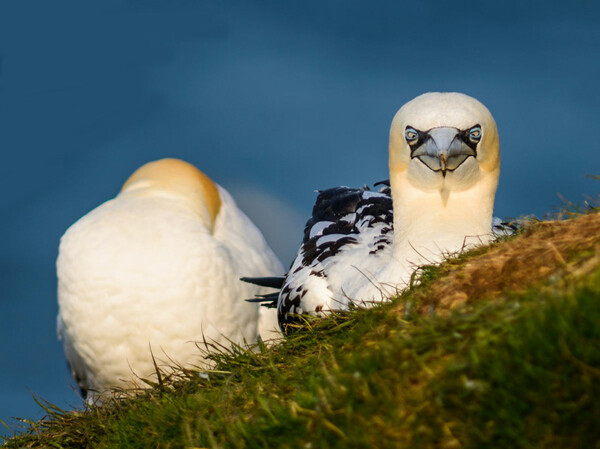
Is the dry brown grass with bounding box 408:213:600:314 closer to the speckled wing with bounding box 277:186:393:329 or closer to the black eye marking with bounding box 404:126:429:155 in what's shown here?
the speckled wing with bounding box 277:186:393:329

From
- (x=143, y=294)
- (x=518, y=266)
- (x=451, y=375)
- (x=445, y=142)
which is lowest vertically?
(x=451, y=375)

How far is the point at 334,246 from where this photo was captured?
22.5 ft

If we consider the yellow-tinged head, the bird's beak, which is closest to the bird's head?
the bird's beak

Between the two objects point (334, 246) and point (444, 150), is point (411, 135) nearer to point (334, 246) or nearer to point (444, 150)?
point (444, 150)

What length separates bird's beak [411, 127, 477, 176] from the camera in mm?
5676

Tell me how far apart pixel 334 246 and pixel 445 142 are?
161cm

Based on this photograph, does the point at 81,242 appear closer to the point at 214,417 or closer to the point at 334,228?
the point at 334,228

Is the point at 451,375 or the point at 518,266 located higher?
the point at 518,266

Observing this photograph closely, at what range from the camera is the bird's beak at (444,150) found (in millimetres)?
5676

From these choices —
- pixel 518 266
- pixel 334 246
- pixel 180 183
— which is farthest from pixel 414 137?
pixel 180 183

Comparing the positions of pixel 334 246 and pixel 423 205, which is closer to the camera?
pixel 423 205

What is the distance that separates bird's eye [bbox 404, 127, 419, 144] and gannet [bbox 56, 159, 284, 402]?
3126 mm

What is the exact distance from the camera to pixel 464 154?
5.81 metres

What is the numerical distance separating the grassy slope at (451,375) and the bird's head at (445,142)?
1558 millimetres
